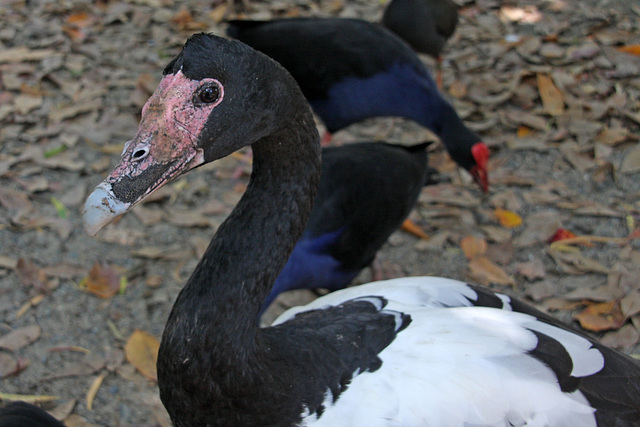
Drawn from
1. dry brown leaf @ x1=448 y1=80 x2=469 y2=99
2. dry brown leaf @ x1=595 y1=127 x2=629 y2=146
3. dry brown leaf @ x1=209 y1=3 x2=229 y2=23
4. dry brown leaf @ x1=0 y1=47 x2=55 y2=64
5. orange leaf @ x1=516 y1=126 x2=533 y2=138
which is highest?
dry brown leaf @ x1=209 y1=3 x2=229 y2=23

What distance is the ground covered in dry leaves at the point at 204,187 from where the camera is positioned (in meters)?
2.47

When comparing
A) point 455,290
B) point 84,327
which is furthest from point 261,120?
point 84,327

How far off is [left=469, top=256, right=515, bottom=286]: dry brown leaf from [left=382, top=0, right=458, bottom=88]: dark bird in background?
4.69 feet

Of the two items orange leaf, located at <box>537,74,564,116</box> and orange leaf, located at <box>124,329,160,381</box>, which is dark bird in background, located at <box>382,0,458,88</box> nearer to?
orange leaf, located at <box>537,74,564,116</box>

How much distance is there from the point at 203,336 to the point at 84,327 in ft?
4.06

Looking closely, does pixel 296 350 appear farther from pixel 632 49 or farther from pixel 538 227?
pixel 632 49

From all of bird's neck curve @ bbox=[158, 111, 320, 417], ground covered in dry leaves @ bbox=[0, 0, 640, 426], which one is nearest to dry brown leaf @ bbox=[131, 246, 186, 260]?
ground covered in dry leaves @ bbox=[0, 0, 640, 426]

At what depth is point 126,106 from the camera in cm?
360

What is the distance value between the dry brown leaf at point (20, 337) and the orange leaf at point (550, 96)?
2.71 metres

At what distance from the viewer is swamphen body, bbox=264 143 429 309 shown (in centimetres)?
236

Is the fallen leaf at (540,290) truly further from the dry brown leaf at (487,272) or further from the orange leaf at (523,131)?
the orange leaf at (523,131)

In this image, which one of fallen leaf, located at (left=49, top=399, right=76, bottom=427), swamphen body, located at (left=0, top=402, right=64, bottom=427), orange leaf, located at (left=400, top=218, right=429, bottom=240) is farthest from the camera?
orange leaf, located at (left=400, top=218, right=429, bottom=240)

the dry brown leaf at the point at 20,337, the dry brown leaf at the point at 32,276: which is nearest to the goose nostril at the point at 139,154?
the dry brown leaf at the point at 20,337

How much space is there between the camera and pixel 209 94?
129cm
